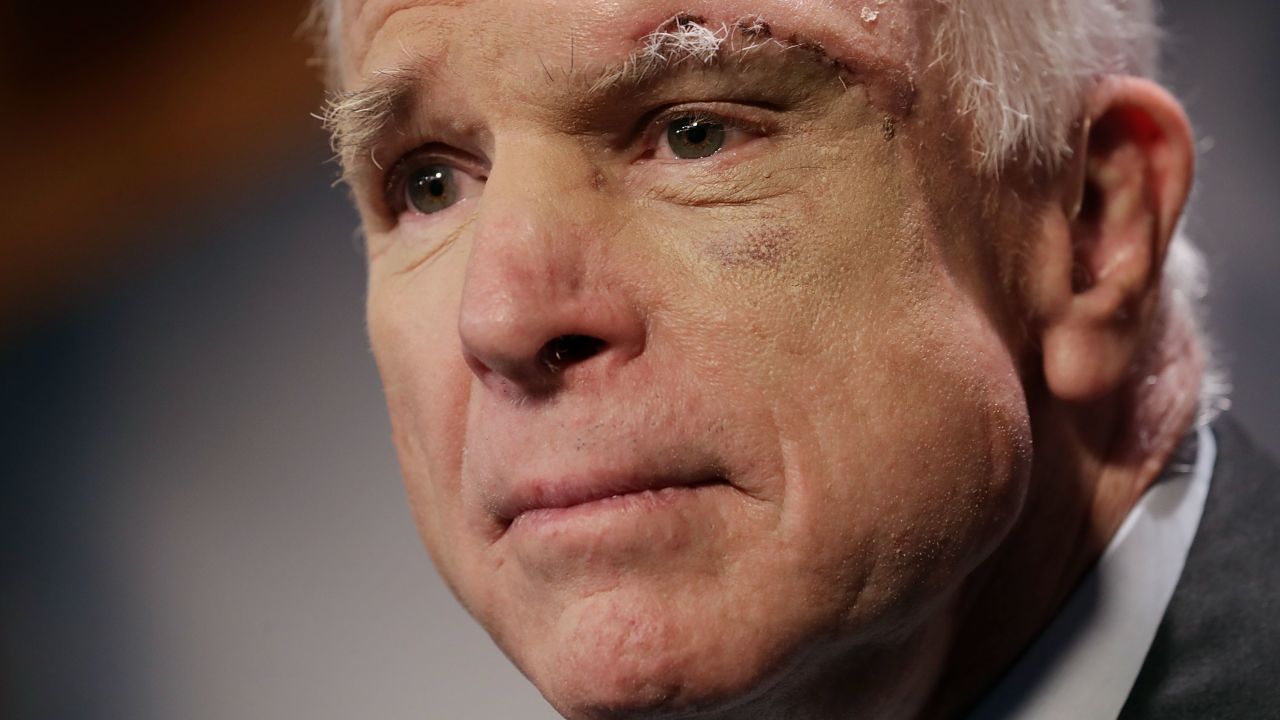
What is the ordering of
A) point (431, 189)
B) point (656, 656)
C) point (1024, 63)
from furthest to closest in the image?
point (431, 189)
point (1024, 63)
point (656, 656)

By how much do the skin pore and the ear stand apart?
1.9 inches

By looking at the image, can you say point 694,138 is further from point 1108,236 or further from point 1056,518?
point 1056,518

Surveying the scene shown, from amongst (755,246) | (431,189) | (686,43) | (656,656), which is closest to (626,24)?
(686,43)

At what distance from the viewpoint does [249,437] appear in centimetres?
265

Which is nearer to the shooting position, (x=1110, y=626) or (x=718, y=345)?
(x=718, y=345)

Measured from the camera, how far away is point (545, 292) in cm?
105

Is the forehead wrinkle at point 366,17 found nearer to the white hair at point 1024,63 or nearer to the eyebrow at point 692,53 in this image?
the white hair at point 1024,63

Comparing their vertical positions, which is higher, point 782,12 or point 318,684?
point 782,12

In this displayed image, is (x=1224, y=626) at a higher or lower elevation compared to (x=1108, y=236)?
lower

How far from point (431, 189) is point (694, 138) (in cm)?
34

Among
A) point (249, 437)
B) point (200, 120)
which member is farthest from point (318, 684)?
point (200, 120)

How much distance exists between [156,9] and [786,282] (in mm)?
2162

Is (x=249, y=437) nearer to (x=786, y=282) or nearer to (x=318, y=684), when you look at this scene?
(x=318, y=684)

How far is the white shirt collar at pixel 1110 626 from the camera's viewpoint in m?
1.28
